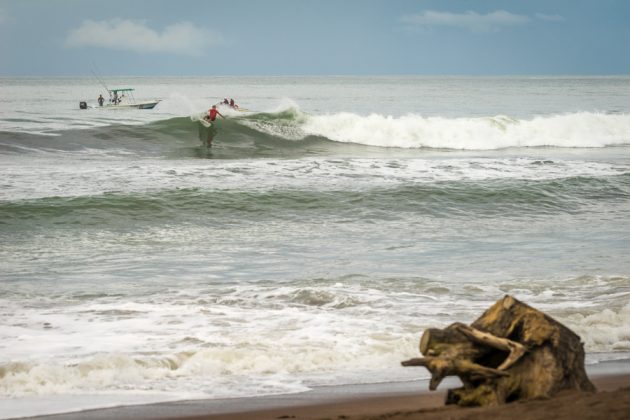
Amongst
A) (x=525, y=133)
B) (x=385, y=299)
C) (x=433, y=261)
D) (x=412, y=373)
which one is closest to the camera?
(x=412, y=373)

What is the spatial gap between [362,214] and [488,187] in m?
4.74

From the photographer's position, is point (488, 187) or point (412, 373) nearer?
point (412, 373)

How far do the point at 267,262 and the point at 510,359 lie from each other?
302 inches

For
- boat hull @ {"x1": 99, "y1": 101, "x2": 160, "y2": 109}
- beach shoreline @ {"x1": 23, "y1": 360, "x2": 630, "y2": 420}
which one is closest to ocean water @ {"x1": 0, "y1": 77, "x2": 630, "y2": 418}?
beach shoreline @ {"x1": 23, "y1": 360, "x2": 630, "y2": 420}

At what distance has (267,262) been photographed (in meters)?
12.3

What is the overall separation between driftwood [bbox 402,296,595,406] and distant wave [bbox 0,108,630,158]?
24.4m

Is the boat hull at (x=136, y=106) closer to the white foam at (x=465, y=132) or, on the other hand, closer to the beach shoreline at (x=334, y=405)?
the white foam at (x=465, y=132)

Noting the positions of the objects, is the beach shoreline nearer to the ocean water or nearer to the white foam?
the ocean water

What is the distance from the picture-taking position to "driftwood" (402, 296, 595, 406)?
4.86m

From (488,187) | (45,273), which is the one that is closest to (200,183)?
(488,187)

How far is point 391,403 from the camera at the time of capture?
6148mm

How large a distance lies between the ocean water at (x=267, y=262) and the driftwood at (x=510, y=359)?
2.08 m

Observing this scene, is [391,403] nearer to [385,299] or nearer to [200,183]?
[385,299]

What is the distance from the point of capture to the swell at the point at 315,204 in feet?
55.5
